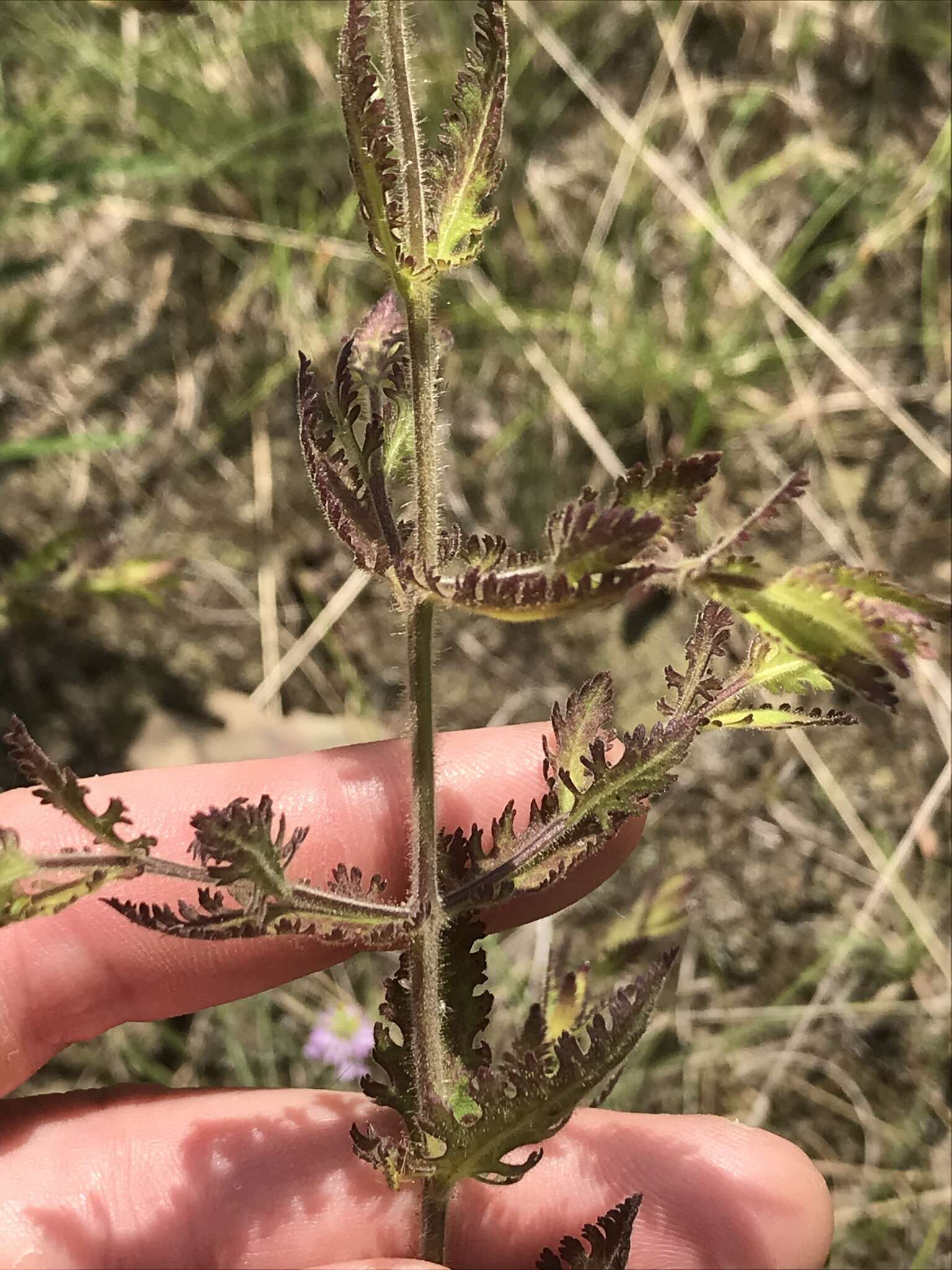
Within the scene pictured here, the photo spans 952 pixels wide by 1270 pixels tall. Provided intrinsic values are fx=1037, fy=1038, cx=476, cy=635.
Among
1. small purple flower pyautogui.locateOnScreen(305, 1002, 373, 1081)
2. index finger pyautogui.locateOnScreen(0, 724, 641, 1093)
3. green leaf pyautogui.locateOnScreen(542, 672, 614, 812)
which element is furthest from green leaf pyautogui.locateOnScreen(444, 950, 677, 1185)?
small purple flower pyautogui.locateOnScreen(305, 1002, 373, 1081)

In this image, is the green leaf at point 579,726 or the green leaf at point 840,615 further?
the green leaf at point 579,726

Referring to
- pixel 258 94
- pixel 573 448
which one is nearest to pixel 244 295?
pixel 258 94

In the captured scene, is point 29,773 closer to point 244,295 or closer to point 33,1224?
point 33,1224

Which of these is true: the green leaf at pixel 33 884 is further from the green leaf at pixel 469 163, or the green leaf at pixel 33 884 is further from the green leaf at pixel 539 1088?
the green leaf at pixel 469 163

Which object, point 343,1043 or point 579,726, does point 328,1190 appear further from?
point 579,726

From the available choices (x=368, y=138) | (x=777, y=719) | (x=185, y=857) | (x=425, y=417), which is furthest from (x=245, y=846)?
(x=185, y=857)

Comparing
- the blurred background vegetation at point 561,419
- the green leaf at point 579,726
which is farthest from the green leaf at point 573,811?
the blurred background vegetation at point 561,419
